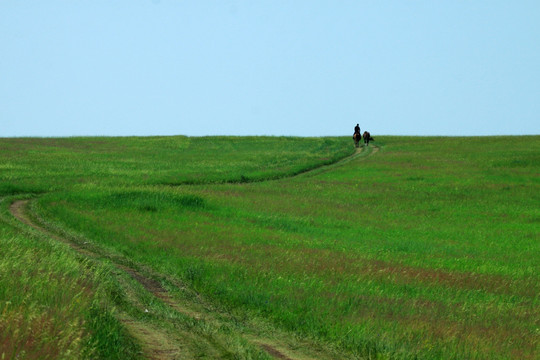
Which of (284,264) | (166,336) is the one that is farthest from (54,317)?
(284,264)

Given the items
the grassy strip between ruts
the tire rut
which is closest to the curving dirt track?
the tire rut

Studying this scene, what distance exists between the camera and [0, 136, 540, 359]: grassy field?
1026 centimetres

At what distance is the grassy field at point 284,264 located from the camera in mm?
10258

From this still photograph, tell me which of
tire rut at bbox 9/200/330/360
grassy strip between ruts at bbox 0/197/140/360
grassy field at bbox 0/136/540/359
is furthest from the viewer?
grassy field at bbox 0/136/540/359

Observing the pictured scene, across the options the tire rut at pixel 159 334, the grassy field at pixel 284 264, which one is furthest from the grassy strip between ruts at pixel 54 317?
the tire rut at pixel 159 334

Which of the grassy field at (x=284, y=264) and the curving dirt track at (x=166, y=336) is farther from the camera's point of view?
the grassy field at (x=284, y=264)

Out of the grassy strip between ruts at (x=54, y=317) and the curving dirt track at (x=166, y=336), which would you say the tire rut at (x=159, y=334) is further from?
the grassy strip between ruts at (x=54, y=317)

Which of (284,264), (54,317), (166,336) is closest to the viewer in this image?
(54,317)

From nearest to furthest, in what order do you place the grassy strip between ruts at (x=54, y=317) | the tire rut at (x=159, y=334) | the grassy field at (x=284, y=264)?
the grassy strip between ruts at (x=54, y=317) → the tire rut at (x=159, y=334) → the grassy field at (x=284, y=264)

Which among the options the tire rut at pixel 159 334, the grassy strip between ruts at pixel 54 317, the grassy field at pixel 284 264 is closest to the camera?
the grassy strip between ruts at pixel 54 317

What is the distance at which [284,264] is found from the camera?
16875 millimetres

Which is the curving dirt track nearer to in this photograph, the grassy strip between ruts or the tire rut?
the tire rut

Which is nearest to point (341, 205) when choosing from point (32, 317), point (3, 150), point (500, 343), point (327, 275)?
point (327, 275)

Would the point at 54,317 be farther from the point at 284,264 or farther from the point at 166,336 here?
the point at 284,264
